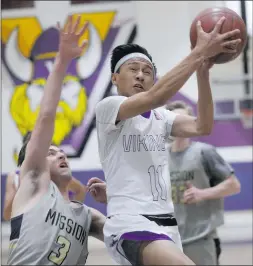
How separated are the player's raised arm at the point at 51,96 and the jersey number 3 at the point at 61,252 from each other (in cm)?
40

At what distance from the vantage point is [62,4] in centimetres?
825

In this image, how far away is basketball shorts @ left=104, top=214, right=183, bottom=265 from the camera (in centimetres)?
251

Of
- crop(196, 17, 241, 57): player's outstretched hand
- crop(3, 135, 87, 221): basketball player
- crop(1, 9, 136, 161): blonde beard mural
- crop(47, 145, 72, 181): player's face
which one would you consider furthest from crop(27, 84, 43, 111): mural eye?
crop(196, 17, 241, 57): player's outstretched hand

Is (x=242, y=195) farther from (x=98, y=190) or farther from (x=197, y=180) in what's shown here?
(x=98, y=190)

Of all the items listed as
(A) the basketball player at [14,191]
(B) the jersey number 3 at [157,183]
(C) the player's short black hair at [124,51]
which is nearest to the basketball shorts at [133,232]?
(B) the jersey number 3 at [157,183]

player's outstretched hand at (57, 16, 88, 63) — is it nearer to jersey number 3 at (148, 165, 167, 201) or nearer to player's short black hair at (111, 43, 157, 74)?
player's short black hair at (111, 43, 157, 74)

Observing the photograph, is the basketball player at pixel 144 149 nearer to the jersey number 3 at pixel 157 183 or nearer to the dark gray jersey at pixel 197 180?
the jersey number 3 at pixel 157 183

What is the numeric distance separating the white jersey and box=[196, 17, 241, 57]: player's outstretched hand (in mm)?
518

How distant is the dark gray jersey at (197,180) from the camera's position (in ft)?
13.9

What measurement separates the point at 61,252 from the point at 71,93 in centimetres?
553

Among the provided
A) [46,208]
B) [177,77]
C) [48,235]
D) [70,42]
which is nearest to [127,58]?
[70,42]

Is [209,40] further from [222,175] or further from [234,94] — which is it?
[234,94]

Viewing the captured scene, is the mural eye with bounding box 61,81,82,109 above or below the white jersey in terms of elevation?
above

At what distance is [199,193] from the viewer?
162 inches
